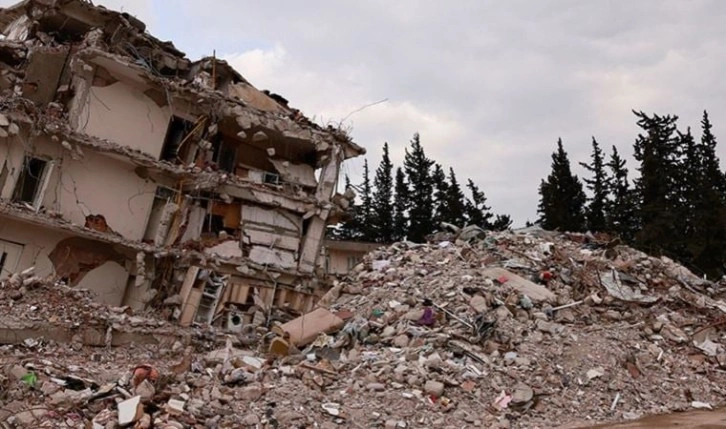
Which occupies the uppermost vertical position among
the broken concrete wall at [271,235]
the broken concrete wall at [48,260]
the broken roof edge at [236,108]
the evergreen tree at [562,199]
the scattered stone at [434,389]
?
the evergreen tree at [562,199]

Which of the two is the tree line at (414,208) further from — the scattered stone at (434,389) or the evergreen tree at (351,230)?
the scattered stone at (434,389)

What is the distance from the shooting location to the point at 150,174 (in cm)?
1530

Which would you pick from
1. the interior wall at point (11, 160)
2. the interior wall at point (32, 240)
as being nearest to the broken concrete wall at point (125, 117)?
the interior wall at point (11, 160)

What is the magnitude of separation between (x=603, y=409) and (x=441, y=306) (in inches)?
124

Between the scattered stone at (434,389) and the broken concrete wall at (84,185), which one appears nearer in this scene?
the scattered stone at (434,389)

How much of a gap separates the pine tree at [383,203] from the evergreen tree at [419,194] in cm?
139

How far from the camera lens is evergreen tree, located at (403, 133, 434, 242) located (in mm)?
34094

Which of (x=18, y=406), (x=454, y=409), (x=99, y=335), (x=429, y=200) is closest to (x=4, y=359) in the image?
(x=18, y=406)

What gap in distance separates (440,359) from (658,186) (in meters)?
23.4

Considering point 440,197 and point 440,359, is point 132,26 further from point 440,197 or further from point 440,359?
point 440,197

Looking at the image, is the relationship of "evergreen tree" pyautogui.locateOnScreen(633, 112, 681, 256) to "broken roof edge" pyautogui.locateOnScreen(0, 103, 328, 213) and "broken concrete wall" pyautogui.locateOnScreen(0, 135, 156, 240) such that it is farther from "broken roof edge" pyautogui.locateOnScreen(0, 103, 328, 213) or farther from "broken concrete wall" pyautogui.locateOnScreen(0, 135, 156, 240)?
"broken concrete wall" pyautogui.locateOnScreen(0, 135, 156, 240)

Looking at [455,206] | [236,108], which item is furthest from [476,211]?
[236,108]

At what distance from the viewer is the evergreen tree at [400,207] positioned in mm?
35312

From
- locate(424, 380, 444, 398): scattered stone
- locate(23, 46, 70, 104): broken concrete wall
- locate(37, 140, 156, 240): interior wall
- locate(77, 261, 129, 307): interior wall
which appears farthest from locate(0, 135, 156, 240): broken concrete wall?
locate(424, 380, 444, 398): scattered stone
